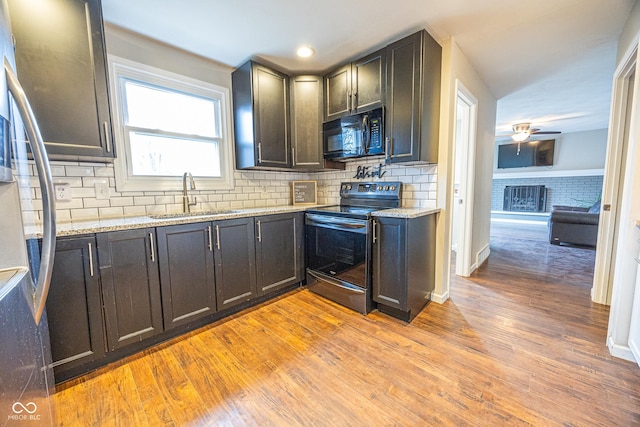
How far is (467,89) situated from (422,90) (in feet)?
3.05

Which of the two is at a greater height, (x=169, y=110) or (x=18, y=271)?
(x=169, y=110)

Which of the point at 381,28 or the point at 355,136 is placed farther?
the point at 355,136

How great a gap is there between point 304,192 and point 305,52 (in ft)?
5.01

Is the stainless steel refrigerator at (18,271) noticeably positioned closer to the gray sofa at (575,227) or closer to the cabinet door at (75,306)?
the cabinet door at (75,306)

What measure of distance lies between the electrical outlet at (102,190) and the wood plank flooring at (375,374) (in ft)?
3.93

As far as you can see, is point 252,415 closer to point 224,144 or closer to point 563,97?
point 224,144

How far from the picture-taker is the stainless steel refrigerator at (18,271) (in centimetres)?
64

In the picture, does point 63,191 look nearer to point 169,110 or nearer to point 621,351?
point 169,110

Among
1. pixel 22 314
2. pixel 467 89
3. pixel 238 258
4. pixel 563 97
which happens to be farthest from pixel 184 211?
pixel 563 97

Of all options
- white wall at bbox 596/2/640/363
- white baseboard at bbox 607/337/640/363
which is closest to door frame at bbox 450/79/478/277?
white wall at bbox 596/2/640/363

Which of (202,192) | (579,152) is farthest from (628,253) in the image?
(579,152)

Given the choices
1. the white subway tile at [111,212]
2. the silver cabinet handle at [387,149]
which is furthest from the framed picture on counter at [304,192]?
the white subway tile at [111,212]

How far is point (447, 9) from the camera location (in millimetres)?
1810

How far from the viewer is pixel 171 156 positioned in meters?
2.37
